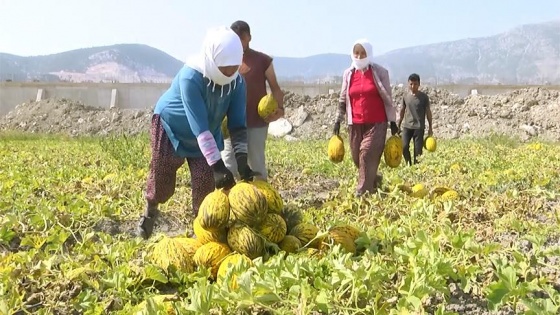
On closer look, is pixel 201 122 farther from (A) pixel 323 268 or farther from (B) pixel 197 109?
(A) pixel 323 268

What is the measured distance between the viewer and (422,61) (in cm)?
16738

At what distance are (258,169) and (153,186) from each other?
4.60ft

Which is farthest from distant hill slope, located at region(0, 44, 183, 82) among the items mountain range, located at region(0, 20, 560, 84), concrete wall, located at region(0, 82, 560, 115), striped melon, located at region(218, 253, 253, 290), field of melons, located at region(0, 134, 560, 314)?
striped melon, located at region(218, 253, 253, 290)

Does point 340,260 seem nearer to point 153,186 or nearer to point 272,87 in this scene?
point 153,186

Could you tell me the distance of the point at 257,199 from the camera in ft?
11.4

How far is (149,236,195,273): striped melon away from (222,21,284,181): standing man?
2521 millimetres

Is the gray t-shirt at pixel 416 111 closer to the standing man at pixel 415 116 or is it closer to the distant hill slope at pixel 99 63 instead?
the standing man at pixel 415 116

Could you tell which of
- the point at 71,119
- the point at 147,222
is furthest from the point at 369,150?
the point at 71,119

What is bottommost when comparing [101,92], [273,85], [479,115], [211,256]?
Answer: [479,115]

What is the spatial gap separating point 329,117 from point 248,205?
74.2 feet

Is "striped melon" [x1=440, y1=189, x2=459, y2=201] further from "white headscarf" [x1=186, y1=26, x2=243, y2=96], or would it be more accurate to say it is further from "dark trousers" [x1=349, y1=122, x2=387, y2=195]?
"white headscarf" [x1=186, y1=26, x2=243, y2=96]

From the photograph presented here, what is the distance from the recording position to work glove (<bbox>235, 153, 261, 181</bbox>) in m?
4.12

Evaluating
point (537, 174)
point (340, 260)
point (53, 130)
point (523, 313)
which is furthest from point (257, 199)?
point (53, 130)

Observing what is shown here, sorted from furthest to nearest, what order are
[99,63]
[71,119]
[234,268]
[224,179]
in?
1. [99,63]
2. [71,119]
3. [224,179]
4. [234,268]
